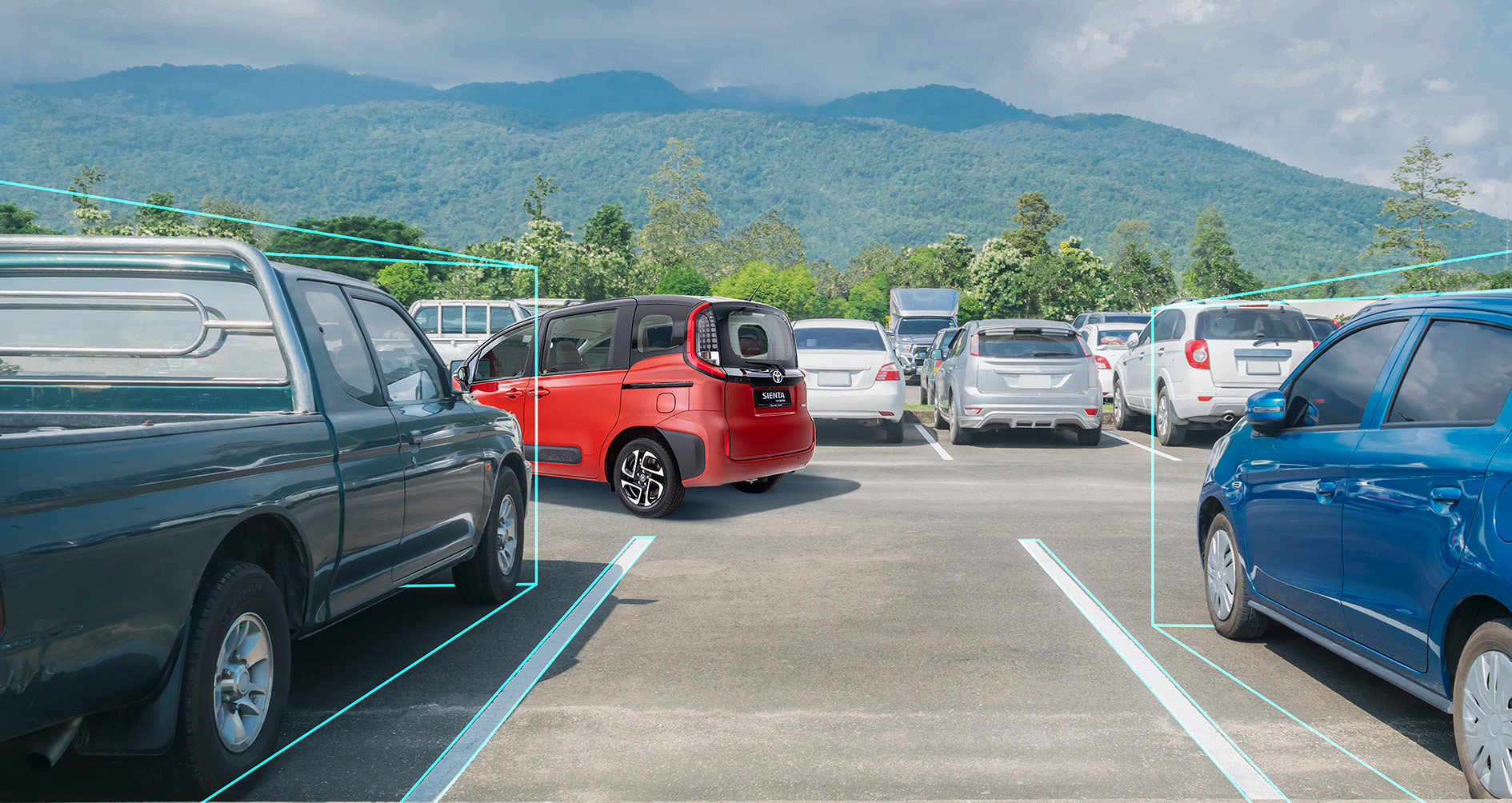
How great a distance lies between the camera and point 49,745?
290 centimetres

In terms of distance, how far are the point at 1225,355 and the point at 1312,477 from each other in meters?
10.1

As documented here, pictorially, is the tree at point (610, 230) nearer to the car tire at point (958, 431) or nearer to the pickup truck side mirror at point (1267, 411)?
the car tire at point (958, 431)

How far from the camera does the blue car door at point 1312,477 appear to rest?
13.9ft

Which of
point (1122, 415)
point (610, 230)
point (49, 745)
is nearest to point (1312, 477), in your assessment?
point (49, 745)

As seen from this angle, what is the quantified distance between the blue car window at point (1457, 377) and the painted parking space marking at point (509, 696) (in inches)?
141

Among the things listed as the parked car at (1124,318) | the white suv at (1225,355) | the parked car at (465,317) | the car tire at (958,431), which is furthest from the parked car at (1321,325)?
the parked car at (465,317)

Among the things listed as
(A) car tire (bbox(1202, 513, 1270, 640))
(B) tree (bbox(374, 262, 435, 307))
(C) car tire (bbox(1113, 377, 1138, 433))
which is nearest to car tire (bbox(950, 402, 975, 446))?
(C) car tire (bbox(1113, 377, 1138, 433))

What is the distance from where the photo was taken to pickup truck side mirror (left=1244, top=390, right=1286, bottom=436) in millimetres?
4777

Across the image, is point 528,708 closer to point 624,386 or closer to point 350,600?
point 350,600

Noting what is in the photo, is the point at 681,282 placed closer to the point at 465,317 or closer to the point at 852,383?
the point at 465,317

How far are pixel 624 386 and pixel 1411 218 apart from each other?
6778 cm

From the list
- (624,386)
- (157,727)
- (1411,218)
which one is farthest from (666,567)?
(1411,218)

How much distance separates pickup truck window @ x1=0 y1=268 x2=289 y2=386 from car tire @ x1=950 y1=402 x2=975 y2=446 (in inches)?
444

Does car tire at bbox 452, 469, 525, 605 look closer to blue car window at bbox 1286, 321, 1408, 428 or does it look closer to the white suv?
blue car window at bbox 1286, 321, 1408, 428
